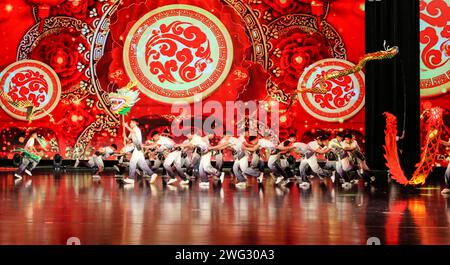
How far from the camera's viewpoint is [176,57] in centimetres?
1407

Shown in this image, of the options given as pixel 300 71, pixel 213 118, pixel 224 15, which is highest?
pixel 224 15

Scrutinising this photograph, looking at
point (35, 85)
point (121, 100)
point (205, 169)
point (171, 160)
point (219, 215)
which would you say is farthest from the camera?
point (35, 85)

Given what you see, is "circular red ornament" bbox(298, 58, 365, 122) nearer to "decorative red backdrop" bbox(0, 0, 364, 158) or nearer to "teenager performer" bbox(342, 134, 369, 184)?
"decorative red backdrop" bbox(0, 0, 364, 158)

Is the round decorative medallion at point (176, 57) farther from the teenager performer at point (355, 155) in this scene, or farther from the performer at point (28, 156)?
the teenager performer at point (355, 155)

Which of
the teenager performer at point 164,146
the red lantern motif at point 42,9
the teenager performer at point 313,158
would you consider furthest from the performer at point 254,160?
the red lantern motif at point 42,9

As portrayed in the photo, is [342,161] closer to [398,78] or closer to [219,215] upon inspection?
[398,78]

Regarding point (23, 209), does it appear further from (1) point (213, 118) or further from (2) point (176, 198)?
(1) point (213, 118)

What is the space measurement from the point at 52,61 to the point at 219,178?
461 centimetres

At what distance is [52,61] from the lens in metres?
14.1

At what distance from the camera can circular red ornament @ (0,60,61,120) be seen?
46.3 feet

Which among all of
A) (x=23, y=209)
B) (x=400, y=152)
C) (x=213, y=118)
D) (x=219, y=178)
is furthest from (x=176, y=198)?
(x=213, y=118)

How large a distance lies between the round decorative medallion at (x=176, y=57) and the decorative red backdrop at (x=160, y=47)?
0.08 metres

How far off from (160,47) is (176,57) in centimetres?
35

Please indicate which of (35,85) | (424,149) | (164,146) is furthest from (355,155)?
(35,85)
